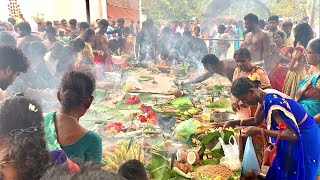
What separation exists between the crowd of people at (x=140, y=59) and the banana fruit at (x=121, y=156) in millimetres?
35

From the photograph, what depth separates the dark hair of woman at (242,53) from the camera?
1904mm

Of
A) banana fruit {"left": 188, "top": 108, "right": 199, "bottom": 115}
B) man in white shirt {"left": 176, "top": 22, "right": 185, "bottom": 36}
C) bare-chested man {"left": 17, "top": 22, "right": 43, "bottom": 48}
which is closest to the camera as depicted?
bare-chested man {"left": 17, "top": 22, "right": 43, "bottom": 48}

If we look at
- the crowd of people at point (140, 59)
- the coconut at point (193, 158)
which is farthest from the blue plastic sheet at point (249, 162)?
the coconut at point (193, 158)

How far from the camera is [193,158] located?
2.01m

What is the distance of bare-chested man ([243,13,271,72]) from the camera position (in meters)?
1.87

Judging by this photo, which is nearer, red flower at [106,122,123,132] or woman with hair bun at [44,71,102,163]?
woman with hair bun at [44,71,102,163]

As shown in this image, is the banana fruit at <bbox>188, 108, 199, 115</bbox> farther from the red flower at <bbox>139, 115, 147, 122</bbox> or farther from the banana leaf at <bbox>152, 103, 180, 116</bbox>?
the red flower at <bbox>139, 115, 147, 122</bbox>

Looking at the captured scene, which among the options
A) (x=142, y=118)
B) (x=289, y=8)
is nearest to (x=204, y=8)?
(x=289, y=8)

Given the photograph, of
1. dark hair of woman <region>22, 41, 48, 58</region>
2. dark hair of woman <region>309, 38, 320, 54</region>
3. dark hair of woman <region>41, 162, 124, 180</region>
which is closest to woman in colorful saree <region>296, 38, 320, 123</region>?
dark hair of woman <region>309, 38, 320, 54</region>

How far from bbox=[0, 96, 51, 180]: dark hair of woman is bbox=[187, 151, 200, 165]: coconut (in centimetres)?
72

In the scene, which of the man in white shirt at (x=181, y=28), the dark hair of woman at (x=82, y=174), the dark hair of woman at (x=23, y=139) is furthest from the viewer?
the man in white shirt at (x=181, y=28)

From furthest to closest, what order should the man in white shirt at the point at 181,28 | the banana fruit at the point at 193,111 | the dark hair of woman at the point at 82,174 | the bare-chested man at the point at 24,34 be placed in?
the banana fruit at the point at 193,111 → the man in white shirt at the point at 181,28 → the bare-chested man at the point at 24,34 → the dark hair of woman at the point at 82,174

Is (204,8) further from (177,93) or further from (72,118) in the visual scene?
(72,118)

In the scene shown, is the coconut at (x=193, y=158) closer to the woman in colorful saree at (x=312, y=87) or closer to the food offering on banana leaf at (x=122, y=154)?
the food offering on banana leaf at (x=122, y=154)
